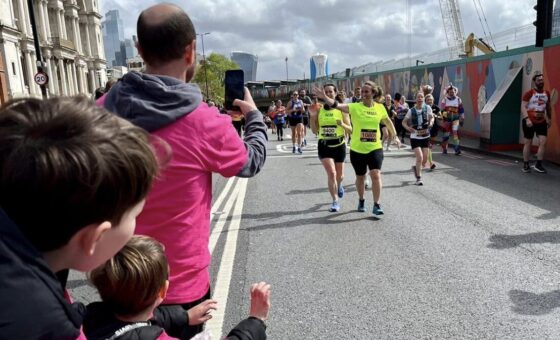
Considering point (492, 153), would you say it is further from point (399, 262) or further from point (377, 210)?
point (399, 262)

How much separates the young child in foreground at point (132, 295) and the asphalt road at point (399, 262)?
1892 millimetres

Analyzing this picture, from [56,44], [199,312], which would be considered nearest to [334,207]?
[199,312]

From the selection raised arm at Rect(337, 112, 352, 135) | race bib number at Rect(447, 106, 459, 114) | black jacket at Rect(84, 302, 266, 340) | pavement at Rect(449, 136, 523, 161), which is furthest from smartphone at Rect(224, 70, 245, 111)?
race bib number at Rect(447, 106, 459, 114)

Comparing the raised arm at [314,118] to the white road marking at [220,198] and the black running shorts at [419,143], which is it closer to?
the white road marking at [220,198]

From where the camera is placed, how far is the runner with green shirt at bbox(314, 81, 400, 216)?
6.66m

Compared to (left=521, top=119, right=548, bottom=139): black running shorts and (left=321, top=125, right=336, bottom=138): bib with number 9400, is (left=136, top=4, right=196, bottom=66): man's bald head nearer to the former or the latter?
(left=321, top=125, right=336, bottom=138): bib with number 9400

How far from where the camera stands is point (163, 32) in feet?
5.53

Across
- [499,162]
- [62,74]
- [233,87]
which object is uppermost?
[62,74]

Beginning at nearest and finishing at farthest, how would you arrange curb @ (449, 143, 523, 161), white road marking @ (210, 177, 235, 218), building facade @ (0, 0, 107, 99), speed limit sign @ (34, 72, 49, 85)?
white road marking @ (210, 177, 235, 218) → curb @ (449, 143, 523, 161) → speed limit sign @ (34, 72, 49, 85) → building facade @ (0, 0, 107, 99)

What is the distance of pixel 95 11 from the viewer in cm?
7281

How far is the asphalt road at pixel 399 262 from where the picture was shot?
3.43 m

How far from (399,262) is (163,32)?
3.69 meters

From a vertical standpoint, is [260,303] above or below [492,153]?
above

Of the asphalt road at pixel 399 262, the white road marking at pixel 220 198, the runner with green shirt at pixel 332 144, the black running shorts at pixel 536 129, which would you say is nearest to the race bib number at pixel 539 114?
the black running shorts at pixel 536 129
